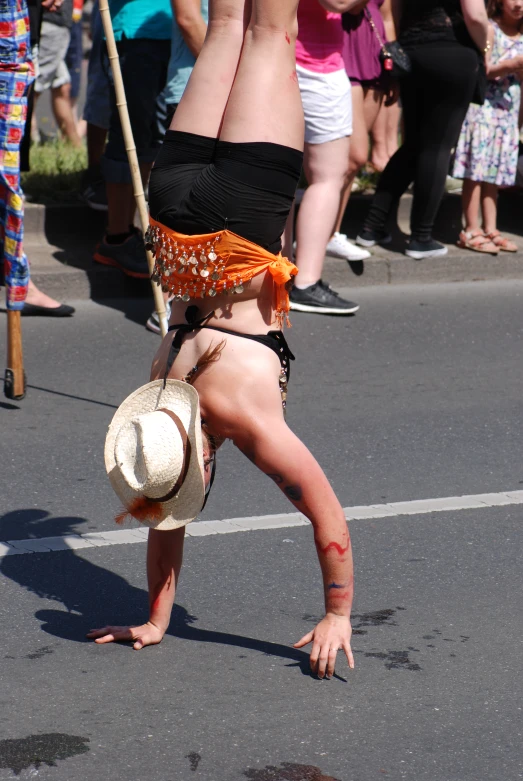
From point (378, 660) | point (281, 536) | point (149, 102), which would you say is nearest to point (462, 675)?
point (378, 660)

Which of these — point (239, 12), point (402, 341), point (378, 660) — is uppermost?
point (239, 12)

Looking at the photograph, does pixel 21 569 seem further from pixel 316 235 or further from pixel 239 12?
pixel 316 235

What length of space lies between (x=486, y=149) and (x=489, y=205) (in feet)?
1.42

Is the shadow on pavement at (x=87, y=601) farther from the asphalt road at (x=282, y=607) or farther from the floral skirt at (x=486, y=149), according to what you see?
the floral skirt at (x=486, y=149)

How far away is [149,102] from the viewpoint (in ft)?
24.4

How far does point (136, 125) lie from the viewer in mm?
7430

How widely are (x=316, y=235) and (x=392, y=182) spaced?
57.0 inches

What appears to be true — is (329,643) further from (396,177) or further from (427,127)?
(396,177)

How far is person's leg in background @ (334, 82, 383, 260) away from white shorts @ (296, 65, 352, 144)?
2.23 feet

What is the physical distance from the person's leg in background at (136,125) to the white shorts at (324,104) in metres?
0.87

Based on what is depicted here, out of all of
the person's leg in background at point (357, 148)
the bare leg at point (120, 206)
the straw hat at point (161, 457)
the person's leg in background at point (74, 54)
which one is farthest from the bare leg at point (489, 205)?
the straw hat at point (161, 457)

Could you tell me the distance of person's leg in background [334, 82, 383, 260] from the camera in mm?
8141

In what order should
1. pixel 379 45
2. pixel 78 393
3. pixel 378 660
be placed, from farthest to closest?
pixel 379 45 → pixel 78 393 → pixel 378 660

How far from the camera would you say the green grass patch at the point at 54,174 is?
8.81 metres
